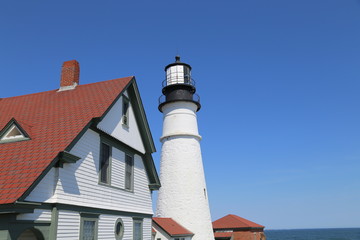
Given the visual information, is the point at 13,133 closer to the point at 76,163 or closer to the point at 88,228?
the point at 76,163

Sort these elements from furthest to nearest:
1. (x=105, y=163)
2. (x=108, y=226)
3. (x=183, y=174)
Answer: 1. (x=183, y=174)
2. (x=105, y=163)
3. (x=108, y=226)

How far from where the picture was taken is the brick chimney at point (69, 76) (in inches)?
549

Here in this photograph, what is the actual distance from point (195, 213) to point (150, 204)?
8.67 metres

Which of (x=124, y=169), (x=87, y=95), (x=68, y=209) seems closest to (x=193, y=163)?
(x=124, y=169)

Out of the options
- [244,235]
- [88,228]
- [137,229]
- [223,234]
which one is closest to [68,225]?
[88,228]

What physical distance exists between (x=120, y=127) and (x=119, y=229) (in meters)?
3.81

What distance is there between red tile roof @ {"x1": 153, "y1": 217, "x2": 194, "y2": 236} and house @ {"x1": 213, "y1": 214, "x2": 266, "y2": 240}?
764 centimetres

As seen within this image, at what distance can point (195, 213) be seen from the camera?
23.1m

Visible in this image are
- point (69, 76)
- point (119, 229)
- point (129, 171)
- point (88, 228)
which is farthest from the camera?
point (69, 76)

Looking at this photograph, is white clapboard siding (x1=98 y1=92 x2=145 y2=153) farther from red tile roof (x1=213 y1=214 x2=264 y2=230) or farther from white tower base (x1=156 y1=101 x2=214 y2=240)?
red tile roof (x1=213 y1=214 x2=264 y2=230)

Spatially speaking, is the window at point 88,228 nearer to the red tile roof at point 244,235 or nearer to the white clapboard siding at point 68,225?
the white clapboard siding at point 68,225

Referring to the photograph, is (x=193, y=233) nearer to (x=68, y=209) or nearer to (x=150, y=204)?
(x=150, y=204)

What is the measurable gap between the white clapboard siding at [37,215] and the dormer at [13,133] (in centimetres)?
244

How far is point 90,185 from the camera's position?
1038 centimetres
